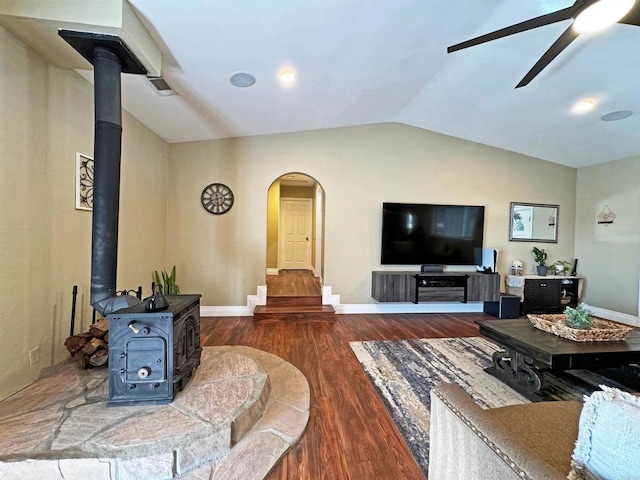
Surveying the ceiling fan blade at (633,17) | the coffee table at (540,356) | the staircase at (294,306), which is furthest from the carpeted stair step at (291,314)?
the ceiling fan blade at (633,17)

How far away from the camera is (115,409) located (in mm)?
1826

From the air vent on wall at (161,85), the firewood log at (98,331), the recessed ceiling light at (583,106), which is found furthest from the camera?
the recessed ceiling light at (583,106)

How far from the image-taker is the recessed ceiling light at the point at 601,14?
5.69 feet

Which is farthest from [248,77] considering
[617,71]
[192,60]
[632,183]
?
[632,183]

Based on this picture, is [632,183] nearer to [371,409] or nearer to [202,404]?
[371,409]

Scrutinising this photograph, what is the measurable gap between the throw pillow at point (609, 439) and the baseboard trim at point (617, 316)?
5.45 meters

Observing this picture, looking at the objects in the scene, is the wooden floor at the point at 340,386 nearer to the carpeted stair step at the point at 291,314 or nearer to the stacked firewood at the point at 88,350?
the carpeted stair step at the point at 291,314

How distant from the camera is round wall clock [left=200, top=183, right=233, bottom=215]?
4.61 meters

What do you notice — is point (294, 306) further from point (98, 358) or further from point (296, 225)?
point (296, 225)

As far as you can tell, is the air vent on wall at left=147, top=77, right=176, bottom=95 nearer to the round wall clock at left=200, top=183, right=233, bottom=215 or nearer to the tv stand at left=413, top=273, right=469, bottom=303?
the round wall clock at left=200, top=183, right=233, bottom=215

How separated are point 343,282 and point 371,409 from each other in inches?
108

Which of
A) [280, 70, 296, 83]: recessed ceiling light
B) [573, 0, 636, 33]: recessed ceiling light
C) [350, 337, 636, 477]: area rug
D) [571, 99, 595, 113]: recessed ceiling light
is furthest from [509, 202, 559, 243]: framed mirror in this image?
[280, 70, 296, 83]: recessed ceiling light

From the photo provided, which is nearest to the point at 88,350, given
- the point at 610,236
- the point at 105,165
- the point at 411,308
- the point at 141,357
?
the point at 141,357

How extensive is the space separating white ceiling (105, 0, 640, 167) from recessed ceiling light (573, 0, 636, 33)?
75 centimetres
